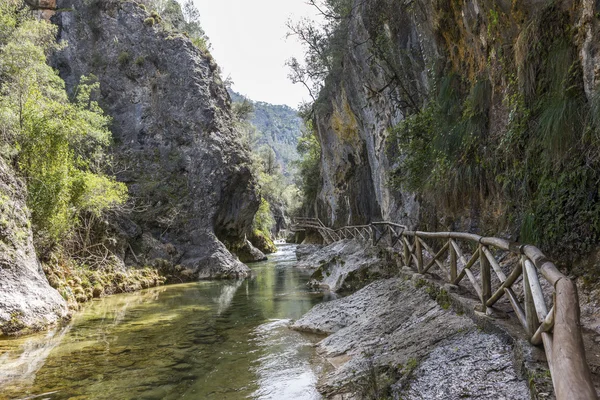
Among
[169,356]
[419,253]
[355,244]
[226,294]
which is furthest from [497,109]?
[226,294]

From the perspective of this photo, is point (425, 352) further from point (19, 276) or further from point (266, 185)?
point (266, 185)

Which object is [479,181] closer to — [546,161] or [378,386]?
[546,161]

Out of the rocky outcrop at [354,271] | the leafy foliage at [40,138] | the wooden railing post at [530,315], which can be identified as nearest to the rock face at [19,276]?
the leafy foliage at [40,138]

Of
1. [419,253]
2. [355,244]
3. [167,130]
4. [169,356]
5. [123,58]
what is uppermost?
[123,58]

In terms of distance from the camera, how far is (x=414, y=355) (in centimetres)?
402

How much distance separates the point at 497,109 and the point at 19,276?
10908mm

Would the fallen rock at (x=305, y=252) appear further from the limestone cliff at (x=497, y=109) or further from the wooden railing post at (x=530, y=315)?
the wooden railing post at (x=530, y=315)

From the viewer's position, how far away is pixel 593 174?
14.7 ft

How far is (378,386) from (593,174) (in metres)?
3.45

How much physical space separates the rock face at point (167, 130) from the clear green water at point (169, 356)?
9.30m

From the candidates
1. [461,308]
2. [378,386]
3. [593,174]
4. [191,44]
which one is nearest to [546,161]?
[593,174]

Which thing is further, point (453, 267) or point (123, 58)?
point (123, 58)

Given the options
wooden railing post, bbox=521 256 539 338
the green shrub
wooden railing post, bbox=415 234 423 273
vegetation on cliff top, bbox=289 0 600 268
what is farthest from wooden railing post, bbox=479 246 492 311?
the green shrub

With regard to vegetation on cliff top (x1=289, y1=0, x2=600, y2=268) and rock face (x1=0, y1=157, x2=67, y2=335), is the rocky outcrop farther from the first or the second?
rock face (x1=0, y1=157, x2=67, y2=335)
